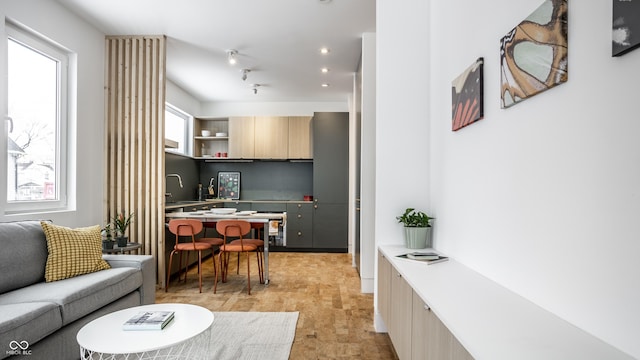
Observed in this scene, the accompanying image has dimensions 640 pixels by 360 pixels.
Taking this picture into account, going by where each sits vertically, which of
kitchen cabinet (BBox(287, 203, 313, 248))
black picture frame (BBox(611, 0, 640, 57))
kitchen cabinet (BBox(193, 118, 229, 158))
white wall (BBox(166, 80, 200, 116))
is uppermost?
white wall (BBox(166, 80, 200, 116))

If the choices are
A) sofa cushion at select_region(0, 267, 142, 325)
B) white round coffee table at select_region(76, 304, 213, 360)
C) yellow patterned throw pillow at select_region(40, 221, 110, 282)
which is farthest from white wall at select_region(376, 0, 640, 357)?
yellow patterned throw pillow at select_region(40, 221, 110, 282)

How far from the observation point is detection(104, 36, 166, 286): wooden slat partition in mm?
4219

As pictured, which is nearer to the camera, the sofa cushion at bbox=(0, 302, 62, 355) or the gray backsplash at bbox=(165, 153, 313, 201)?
the sofa cushion at bbox=(0, 302, 62, 355)

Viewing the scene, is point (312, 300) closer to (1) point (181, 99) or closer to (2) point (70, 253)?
(2) point (70, 253)

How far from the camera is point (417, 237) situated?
2.75m

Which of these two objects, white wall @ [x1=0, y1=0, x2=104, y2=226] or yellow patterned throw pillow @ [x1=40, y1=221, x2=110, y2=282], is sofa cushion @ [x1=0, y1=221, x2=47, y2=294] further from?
white wall @ [x1=0, y1=0, x2=104, y2=226]

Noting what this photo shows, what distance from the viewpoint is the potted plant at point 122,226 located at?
150 inches

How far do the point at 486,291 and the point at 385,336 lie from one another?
1.49 metres

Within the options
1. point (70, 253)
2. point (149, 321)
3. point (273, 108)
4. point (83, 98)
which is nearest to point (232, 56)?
point (83, 98)

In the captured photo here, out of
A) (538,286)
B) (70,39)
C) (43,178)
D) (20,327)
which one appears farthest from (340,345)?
(70,39)

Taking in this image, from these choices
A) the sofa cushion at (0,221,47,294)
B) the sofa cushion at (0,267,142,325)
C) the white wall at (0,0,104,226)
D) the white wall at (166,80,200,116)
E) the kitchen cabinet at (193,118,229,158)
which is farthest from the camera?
the kitchen cabinet at (193,118,229,158)

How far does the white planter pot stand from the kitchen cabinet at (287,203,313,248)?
13.2ft

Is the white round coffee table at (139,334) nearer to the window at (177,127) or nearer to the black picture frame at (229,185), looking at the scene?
the window at (177,127)

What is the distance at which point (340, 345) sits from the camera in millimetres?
2752
